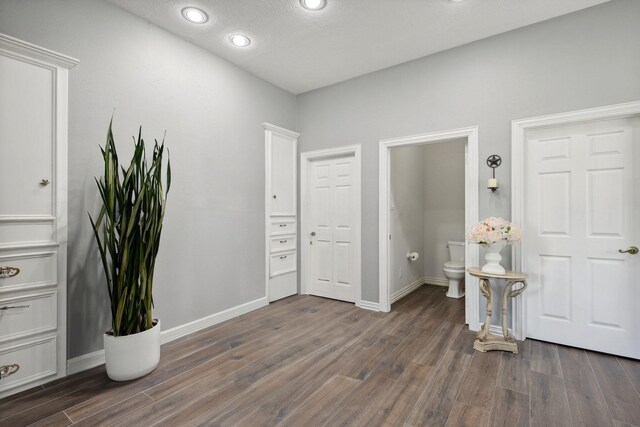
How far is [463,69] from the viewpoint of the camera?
310 centimetres

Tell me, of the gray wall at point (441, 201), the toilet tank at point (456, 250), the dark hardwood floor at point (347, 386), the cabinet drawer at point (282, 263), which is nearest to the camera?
the dark hardwood floor at point (347, 386)

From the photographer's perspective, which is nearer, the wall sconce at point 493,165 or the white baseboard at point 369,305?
the wall sconce at point 493,165

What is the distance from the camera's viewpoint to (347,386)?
2072 millimetres

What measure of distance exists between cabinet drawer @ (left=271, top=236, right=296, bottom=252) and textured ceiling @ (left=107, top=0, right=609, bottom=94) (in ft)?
6.94

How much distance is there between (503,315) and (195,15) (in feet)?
12.1

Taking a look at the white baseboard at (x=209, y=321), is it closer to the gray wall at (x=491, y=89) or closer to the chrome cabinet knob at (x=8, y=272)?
the chrome cabinet knob at (x=8, y=272)

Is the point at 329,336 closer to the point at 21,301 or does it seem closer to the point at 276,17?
the point at 21,301

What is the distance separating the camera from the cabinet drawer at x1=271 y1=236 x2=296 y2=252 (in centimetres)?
398

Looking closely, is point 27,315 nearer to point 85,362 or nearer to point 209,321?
point 85,362

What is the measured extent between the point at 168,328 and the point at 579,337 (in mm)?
3622

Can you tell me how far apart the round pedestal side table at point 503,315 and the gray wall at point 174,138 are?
2414 millimetres

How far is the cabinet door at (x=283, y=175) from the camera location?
13.0 ft

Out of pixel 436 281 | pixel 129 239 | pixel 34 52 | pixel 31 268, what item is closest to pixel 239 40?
pixel 34 52

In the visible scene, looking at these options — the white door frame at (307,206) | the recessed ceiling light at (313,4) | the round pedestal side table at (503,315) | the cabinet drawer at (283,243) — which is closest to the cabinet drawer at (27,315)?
the cabinet drawer at (283,243)
